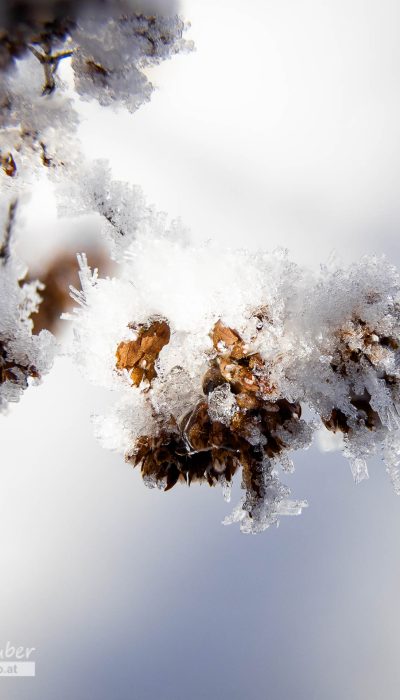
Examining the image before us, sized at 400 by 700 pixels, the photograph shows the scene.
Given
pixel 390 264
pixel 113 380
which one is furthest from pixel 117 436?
pixel 390 264

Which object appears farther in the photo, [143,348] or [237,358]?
[143,348]

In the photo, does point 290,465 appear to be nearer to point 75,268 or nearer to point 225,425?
point 225,425

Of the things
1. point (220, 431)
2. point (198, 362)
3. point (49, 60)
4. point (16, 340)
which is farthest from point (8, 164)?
point (220, 431)

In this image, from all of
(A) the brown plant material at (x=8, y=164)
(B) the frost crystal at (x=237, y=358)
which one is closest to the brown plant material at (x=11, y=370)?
(B) the frost crystal at (x=237, y=358)

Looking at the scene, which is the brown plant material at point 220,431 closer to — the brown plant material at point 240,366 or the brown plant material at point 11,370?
the brown plant material at point 240,366

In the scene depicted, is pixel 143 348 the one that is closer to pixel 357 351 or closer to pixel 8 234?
pixel 8 234
